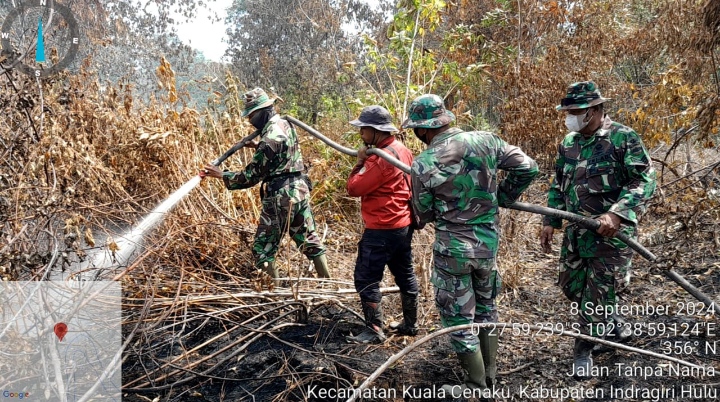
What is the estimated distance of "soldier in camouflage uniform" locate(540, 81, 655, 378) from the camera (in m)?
2.98

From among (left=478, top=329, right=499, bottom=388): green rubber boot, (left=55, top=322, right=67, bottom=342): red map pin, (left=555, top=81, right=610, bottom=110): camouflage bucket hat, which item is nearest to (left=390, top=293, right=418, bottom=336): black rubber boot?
(left=478, top=329, right=499, bottom=388): green rubber boot

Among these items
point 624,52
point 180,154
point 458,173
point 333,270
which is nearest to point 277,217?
point 333,270

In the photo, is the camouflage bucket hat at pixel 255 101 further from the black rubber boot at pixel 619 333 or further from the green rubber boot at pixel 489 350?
the black rubber boot at pixel 619 333

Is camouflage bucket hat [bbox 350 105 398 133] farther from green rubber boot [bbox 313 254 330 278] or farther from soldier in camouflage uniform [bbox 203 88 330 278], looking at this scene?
green rubber boot [bbox 313 254 330 278]

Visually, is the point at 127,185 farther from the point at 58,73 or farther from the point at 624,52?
the point at 624,52

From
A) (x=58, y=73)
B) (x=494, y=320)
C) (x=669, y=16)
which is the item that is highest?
(x=669, y=16)

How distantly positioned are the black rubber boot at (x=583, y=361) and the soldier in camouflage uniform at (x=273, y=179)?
7.21ft

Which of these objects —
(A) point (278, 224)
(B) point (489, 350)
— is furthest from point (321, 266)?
(B) point (489, 350)

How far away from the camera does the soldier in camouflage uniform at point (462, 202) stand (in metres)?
2.85

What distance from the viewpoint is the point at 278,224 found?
428cm

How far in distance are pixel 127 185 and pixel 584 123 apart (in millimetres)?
4364

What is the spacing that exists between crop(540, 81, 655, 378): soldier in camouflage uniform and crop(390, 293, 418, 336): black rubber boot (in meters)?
1.08

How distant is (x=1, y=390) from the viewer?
3072mm

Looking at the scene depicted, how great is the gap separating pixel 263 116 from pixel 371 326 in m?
1.92
